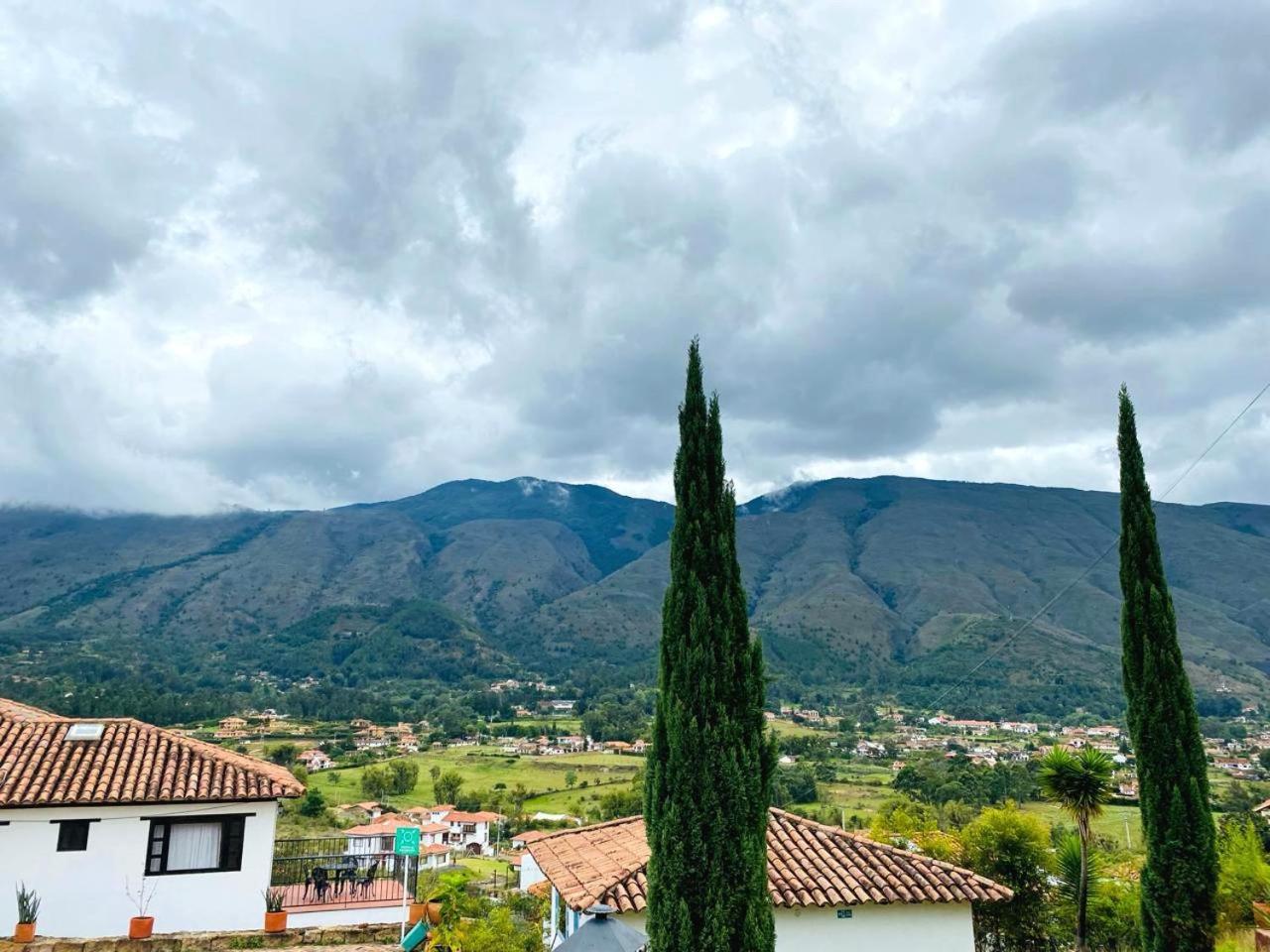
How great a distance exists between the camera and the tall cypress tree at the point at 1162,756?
39.2 ft

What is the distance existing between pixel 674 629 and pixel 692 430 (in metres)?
2.69

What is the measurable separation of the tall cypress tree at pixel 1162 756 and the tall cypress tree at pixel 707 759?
23.0 ft

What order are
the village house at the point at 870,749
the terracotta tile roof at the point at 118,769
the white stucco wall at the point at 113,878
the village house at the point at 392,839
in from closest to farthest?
the white stucco wall at the point at 113,878
the terracotta tile roof at the point at 118,769
the village house at the point at 392,839
the village house at the point at 870,749

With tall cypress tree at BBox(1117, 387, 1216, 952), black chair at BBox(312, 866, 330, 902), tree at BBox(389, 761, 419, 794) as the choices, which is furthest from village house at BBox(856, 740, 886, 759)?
tall cypress tree at BBox(1117, 387, 1216, 952)

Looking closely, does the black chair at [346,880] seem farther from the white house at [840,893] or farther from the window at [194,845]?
the white house at [840,893]

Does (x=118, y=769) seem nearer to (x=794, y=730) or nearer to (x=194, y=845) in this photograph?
(x=194, y=845)

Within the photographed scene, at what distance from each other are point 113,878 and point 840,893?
14026mm

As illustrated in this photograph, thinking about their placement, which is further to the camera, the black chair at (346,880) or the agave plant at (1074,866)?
the agave plant at (1074,866)

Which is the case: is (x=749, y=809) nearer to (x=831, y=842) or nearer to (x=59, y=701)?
(x=831, y=842)

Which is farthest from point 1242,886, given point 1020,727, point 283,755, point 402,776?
point 1020,727

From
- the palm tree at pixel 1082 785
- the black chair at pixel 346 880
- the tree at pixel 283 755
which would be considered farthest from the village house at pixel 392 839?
the tree at pixel 283 755

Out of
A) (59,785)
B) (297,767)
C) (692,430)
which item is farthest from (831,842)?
(297,767)

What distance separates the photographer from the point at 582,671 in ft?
551

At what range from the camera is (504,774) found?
81625mm
